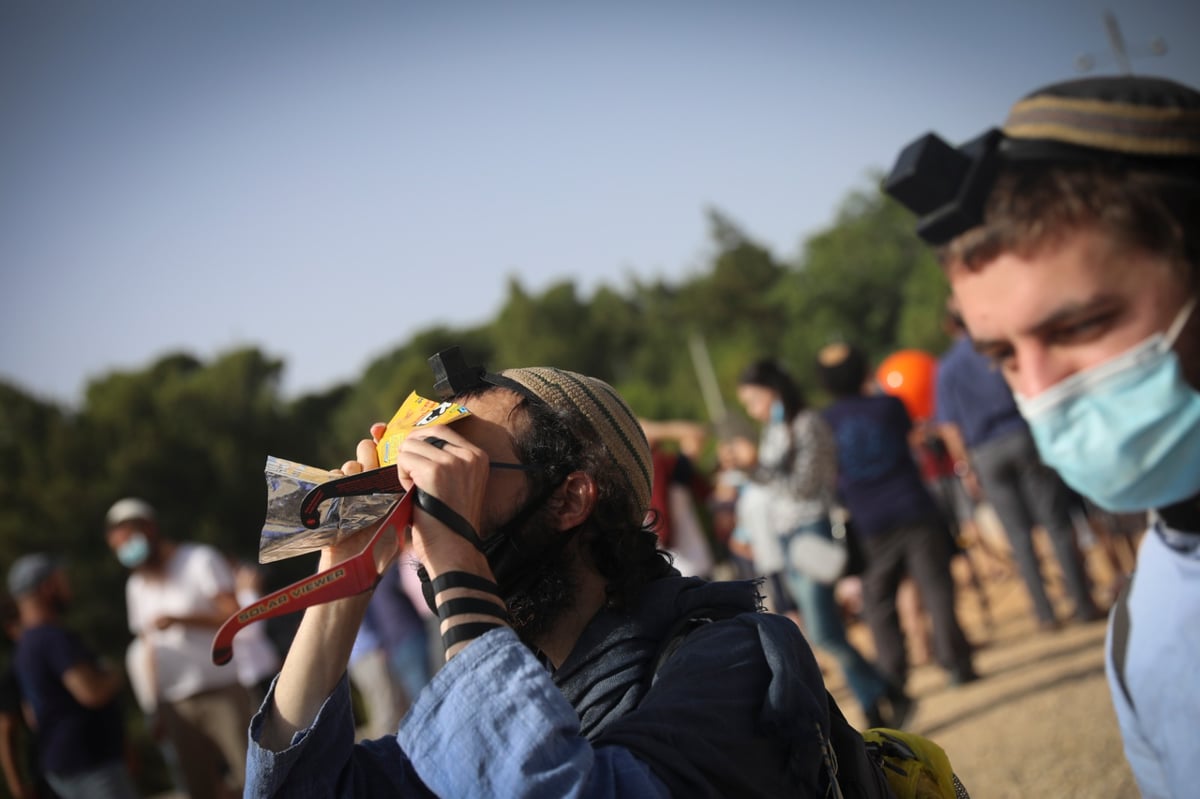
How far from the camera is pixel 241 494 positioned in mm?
38406

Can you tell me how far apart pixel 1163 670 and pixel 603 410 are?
1211mm

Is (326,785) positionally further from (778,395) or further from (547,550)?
(778,395)

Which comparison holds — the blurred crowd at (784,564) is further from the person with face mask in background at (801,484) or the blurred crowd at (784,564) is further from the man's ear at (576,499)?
the man's ear at (576,499)

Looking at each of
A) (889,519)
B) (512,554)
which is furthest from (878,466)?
(512,554)

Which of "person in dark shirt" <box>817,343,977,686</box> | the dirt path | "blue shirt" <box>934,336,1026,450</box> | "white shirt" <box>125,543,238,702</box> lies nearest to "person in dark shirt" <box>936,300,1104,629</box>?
"blue shirt" <box>934,336,1026,450</box>

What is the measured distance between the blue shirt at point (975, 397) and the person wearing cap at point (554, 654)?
4534mm

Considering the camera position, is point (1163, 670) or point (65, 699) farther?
point (65, 699)

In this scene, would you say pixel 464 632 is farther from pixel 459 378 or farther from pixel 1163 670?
pixel 1163 670

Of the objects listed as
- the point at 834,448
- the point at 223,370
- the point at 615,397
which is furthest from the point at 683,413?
the point at 615,397

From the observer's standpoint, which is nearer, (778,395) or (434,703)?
(434,703)

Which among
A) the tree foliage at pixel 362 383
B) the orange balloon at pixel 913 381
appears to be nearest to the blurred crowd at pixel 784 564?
the tree foliage at pixel 362 383

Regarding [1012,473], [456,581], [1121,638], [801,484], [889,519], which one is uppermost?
[456,581]

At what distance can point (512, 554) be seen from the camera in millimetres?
2127

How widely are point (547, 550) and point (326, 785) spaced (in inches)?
25.0
